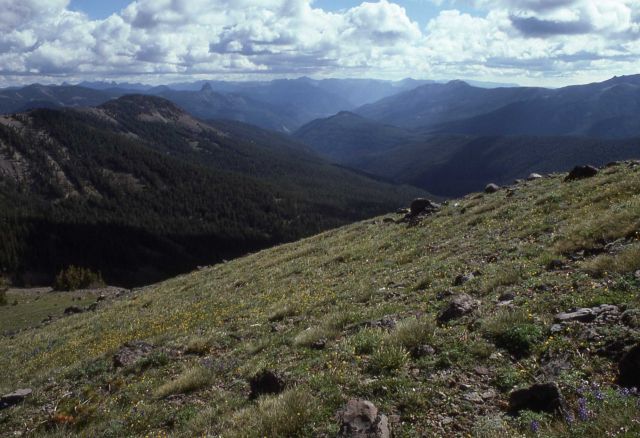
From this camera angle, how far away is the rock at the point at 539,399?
6.21 m

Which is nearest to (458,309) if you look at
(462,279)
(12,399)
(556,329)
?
(556,329)

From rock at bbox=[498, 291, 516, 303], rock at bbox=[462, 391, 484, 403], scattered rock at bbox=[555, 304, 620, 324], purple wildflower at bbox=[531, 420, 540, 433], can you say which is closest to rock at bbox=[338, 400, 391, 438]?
rock at bbox=[462, 391, 484, 403]

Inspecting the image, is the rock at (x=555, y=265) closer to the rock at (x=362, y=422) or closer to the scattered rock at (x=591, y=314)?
the scattered rock at (x=591, y=314)

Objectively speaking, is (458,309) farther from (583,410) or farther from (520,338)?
(583,410)

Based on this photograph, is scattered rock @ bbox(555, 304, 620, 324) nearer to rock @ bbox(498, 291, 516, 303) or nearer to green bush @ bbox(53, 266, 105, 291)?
rock @ bbox(498, 291, 516, 303)

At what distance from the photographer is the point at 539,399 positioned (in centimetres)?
639

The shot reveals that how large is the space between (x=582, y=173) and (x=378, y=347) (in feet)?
73.2

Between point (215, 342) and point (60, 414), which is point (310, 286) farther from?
point (60, 414)

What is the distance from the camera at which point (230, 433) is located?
7.04 m

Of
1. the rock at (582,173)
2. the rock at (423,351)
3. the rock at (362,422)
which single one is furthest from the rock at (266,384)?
the rock at (582,173)

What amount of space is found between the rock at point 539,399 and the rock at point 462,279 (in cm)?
601

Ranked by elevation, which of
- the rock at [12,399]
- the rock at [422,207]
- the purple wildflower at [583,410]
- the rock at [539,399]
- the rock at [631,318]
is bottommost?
the rock at [12,399]

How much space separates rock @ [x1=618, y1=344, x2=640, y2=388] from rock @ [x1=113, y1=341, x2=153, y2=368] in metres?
12.0

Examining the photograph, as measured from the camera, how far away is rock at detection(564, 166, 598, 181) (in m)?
25.0
